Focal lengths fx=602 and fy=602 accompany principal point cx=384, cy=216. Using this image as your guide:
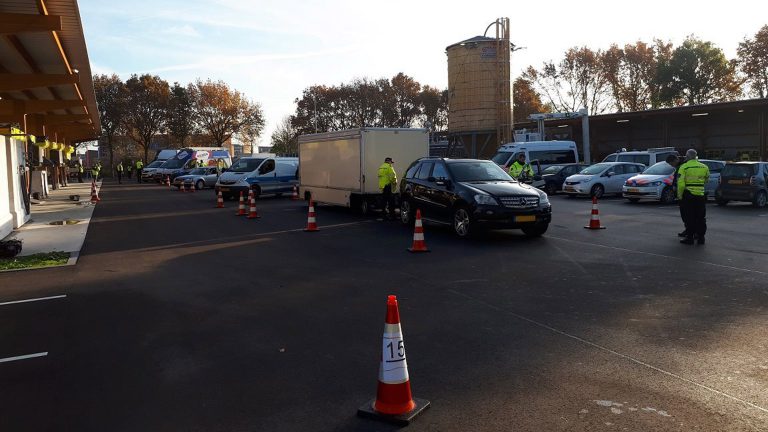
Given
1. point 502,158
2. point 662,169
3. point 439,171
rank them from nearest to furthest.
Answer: point 439,171, point 662,169, point 502,158

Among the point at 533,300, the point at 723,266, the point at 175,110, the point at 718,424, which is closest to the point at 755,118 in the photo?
the point at 723,266

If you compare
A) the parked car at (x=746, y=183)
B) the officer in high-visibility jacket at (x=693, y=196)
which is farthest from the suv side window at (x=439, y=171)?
the parked car at (x=746, y=183)

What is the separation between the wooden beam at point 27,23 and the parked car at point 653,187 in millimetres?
18488

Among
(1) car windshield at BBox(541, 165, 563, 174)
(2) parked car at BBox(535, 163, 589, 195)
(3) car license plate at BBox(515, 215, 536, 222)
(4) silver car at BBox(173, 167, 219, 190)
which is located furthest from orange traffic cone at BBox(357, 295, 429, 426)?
(4) silver car at BBox(173, 167, 219, 190)

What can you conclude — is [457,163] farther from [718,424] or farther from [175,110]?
[175,110]

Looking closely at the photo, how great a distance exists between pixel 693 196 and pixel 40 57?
16.2 m

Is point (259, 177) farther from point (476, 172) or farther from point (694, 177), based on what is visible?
point (694, 177)

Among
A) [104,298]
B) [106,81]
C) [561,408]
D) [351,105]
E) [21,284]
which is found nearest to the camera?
[561,408]

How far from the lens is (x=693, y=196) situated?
11.9m

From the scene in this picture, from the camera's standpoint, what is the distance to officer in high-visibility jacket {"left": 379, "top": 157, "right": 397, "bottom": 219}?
54.9ft

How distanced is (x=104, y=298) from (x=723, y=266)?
9.23 m

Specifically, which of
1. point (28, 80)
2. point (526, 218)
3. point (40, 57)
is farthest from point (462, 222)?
point (40, 57)

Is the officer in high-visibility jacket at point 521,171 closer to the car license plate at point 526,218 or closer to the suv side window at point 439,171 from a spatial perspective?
the suv side window at point 439,171

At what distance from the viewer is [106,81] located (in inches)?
2552
